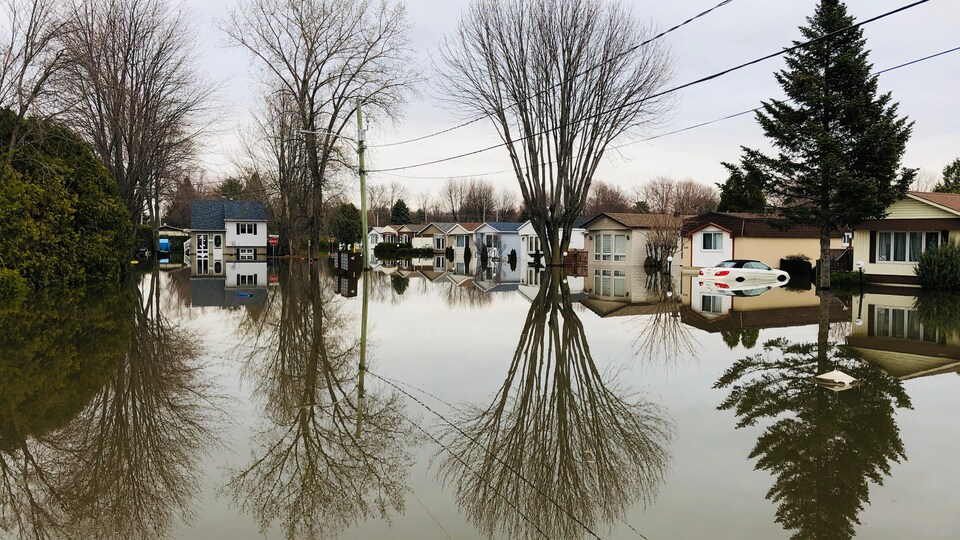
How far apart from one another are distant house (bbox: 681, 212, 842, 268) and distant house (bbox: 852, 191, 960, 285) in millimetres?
9118

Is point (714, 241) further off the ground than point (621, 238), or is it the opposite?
point (621, 238)

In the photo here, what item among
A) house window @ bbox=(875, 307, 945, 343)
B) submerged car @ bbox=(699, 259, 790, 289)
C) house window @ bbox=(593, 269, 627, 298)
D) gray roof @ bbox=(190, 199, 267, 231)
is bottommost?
house window @ bbox=(875, 307, 945, 343)

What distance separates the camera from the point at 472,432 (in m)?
6.18

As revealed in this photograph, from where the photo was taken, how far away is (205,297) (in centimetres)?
2056

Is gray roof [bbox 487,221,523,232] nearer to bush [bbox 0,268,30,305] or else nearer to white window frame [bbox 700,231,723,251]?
white window frame [bbox 700,231,723,251]

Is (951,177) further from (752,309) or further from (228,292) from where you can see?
(228,292)

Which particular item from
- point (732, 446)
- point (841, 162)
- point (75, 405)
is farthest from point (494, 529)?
point (841, 162)

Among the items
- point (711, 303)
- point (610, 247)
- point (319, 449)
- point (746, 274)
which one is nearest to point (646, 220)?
point (610, 247)

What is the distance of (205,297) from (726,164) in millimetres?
20123

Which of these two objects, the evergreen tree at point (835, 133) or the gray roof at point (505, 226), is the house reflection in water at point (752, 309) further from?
the gray roof at point (505, 226)

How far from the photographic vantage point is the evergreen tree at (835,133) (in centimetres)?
2381

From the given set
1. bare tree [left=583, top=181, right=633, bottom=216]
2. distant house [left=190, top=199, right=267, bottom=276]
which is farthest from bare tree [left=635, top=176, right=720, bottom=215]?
distant house [left=190, top=199, right=267, bottom=276]

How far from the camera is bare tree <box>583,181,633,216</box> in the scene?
111m

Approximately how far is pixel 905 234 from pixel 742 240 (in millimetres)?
11055
